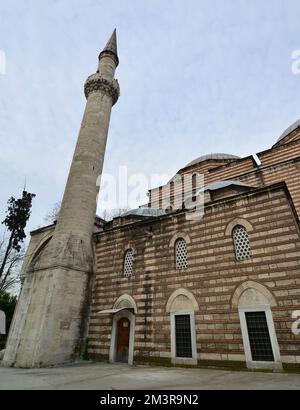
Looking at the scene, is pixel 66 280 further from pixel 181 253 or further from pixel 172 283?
pixel 181 253

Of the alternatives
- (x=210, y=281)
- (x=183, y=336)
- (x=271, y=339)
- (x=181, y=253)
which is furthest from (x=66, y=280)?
(x=271, y=339)

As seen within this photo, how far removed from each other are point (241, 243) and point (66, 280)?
307 inches

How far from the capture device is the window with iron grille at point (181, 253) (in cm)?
1123

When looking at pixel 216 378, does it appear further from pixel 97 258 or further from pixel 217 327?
pixel 97 258

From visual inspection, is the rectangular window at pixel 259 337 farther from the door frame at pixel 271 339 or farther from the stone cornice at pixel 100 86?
the stone cornice at pixel 100 86

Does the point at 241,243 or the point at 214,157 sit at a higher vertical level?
the point at 214,157

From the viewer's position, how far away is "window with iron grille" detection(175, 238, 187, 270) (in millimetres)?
11234

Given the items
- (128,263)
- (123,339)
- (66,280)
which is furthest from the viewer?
(128,263)

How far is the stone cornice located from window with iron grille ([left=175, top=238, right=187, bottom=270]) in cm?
1196

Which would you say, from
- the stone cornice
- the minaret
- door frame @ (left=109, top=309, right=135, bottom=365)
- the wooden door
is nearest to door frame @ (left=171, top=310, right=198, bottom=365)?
door frame @ (left=109, top=309, right=135, bottom=365)

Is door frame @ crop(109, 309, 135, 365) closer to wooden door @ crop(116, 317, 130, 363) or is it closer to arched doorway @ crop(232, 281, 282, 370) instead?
wooden door @ crop(116, 317, 130, 363)

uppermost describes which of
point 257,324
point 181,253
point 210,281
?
point 181,253

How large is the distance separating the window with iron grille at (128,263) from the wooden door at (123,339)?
2.02 m

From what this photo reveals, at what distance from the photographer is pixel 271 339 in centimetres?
833
